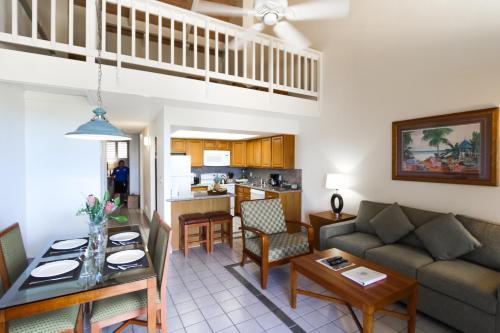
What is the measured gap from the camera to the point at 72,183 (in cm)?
351

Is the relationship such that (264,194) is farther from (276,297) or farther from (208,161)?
(276,297)

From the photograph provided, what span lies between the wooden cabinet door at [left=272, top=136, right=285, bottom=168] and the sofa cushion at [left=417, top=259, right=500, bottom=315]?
10.9 ft

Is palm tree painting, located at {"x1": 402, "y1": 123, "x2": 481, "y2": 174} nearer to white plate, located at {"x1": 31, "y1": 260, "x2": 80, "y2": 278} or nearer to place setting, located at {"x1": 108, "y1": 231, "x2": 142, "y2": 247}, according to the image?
place setting, located at {"x1": 108, "y1": 231, "x2": 142, "y2": 247}

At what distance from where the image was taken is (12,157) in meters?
2.90

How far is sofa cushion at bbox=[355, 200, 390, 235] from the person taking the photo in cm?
333

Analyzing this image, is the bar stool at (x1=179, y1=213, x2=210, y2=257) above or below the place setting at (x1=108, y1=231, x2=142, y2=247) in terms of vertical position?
below

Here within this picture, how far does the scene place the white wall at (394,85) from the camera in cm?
260

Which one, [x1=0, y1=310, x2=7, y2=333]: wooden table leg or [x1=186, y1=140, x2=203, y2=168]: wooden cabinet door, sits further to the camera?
[x1=186, y1=140, x2=203, y2=168]: wooden cabinet door

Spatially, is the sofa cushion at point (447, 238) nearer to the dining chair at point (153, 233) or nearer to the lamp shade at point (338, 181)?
the lamp shade at point (338, 181)

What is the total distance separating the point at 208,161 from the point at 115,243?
448cm

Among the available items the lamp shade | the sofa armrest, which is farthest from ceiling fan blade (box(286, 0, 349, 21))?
the sofa armrest

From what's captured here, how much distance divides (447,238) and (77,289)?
3208mm

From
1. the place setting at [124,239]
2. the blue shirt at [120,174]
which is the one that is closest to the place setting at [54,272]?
the place setting at [124,239]

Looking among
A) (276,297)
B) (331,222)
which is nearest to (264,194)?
(331,222)
